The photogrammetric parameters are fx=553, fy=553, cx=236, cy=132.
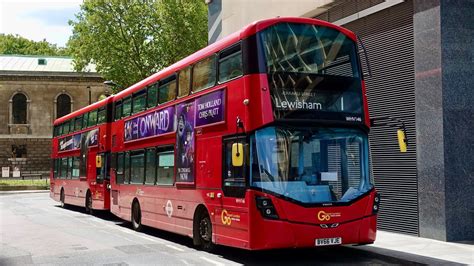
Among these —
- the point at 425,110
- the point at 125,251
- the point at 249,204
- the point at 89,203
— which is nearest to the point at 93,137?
the point at 89,203

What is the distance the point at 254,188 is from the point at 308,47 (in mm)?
2664

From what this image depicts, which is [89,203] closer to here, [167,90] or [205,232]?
[167,90]

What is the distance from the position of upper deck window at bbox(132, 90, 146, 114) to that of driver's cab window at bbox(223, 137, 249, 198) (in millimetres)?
5890

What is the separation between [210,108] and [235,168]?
1.67m

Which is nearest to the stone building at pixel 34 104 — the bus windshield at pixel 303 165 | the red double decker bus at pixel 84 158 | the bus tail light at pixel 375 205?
the red double decker bus at pixel 84 158

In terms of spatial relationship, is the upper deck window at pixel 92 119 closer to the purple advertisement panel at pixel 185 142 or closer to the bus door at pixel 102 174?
the bus door at pixel 102 174

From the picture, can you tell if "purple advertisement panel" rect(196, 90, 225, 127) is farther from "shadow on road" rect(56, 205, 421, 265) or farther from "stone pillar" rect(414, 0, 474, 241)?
"stone pillar" rect(414, 0, 474, 241)

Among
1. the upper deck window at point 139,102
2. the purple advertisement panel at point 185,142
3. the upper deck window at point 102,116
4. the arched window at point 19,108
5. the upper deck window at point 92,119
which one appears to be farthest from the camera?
the arched window at point 19,108

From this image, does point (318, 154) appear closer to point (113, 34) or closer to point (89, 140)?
point (89, 140)

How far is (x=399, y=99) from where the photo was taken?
13.7 metres

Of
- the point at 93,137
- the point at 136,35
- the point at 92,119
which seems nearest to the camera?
the point at 93,137

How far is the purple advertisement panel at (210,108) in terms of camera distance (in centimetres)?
1034

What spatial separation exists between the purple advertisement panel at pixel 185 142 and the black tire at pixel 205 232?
→ 85cm

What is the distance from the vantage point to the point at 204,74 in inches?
452
